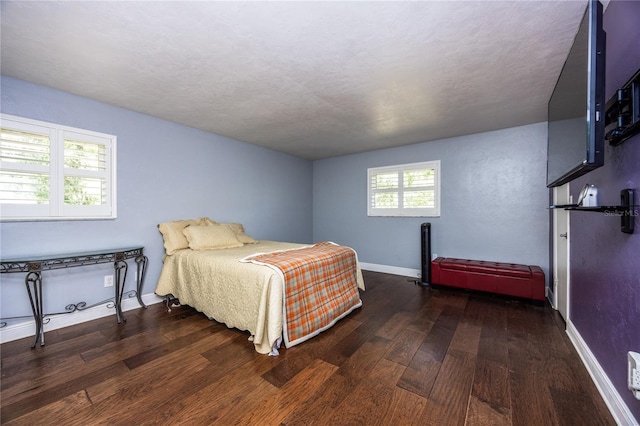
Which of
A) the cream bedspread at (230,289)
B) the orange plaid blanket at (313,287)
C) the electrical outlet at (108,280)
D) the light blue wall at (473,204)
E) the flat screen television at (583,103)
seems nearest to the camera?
the flat screen television at (583,103)

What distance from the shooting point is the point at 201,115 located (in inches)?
126

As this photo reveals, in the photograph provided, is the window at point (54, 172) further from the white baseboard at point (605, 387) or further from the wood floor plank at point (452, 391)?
the white baseboard at point (605, 387)

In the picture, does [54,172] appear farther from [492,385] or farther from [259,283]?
[492,385]

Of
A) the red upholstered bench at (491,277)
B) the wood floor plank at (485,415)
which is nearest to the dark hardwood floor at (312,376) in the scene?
the wood floor plank at (485,415)

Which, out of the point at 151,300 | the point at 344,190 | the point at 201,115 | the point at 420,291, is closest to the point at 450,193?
the point at 420,291

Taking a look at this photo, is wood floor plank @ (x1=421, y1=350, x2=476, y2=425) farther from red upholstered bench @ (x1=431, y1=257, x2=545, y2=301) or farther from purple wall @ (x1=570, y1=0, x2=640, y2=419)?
red upholstered bench @ (x1=431, y1=257, x2=545, y2=301)

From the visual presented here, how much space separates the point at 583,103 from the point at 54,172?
4.17m

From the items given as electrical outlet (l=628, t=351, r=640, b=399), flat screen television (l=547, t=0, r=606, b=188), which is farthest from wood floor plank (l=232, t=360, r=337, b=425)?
flat screen television (l=547, t=0, r=606, b=188)

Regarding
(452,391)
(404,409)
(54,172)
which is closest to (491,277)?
(452,391)

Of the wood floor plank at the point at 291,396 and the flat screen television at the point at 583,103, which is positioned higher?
the flat screen television at the point at 583,103

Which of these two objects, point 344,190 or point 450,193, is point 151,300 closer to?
point 344,190

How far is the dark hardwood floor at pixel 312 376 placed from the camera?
1458mm

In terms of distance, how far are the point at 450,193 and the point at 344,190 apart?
80.5 inches

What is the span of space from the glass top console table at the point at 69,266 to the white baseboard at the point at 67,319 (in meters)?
0.05
